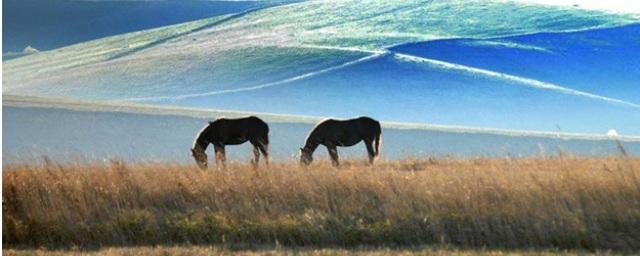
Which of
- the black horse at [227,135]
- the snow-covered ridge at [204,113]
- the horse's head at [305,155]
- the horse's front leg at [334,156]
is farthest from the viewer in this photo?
the snow-covered ridge at [204,113]

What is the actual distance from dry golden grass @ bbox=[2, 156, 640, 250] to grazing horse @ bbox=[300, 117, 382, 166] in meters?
7.34

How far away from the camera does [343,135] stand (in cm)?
2100

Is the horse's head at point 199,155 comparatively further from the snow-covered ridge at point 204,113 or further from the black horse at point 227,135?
the snow-covered ridge at point 204,113

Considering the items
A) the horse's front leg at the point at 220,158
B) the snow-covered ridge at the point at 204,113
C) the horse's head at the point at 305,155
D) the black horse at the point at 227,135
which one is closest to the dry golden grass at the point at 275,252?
the horse's front leg at the point at 220,158

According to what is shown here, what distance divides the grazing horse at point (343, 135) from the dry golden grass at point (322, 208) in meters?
7.34

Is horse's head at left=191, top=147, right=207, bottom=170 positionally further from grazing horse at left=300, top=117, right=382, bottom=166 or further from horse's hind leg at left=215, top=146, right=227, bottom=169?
grazing horse at left=300, top=117, right=382, bottom=166

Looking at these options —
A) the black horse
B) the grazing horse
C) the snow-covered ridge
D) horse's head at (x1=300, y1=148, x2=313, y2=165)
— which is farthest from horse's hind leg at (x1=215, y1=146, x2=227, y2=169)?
the snow-covered ridge

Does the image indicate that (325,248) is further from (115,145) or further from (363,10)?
(363,10)

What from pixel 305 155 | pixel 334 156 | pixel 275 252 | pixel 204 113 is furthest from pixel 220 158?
pixel 204 113

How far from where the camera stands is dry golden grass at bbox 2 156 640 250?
10.9 meters

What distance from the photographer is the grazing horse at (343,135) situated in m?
Result: 20.8

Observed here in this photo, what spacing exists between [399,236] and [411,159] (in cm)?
967

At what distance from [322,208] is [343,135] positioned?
9.25 metres

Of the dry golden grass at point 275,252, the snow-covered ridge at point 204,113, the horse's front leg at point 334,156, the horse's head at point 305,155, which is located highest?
the dry golden grass at point 275,252
